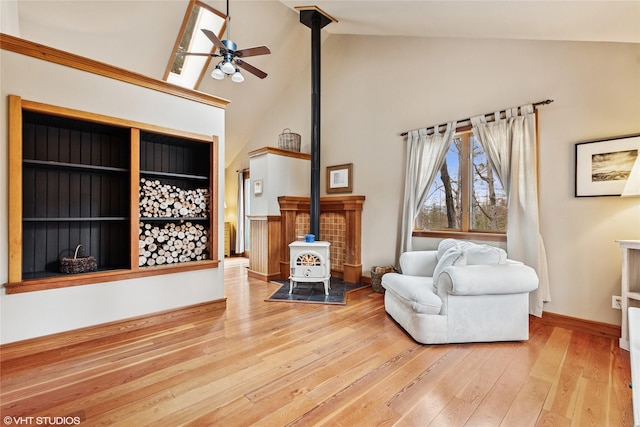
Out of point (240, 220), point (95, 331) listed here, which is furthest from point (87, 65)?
point (240, 220)

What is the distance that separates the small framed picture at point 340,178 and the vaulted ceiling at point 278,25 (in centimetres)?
179

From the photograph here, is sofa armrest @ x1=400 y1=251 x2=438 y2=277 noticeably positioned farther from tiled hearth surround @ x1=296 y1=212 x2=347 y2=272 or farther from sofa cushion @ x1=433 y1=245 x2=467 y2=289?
tiled hearth surround @ x1=296 y1=212 x2=347 y2=272

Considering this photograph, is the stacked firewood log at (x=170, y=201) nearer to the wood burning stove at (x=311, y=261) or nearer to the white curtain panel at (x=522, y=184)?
the wood burning stove at (x=311, y=261)

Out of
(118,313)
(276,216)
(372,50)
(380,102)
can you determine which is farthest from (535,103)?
(118,313)

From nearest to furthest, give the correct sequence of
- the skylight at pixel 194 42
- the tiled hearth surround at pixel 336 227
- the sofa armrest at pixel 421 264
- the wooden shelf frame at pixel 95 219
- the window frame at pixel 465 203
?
the wooden shelf frame at pixel 95 219 → the sofa armrest at pixel 421 264 → the window frame at pixel 465 203 → the skylight at pixel 194 42 → the tiled hearth surround at pixel 336 227

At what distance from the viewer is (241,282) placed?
450cm

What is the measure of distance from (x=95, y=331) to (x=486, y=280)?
10.9 feet

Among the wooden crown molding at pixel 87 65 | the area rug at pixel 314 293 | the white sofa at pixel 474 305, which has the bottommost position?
the area rug at pixel 314 293

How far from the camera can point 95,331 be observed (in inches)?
94.9

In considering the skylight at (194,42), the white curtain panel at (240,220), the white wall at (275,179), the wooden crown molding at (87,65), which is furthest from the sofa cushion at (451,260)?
the white curtain panel at (240,220)

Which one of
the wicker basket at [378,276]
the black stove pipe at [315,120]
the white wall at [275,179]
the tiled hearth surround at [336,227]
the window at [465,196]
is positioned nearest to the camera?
the window at [465,196]

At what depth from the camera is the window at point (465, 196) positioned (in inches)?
131

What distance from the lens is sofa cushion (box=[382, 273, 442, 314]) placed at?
2.40m

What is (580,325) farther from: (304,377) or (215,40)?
(215,40)
